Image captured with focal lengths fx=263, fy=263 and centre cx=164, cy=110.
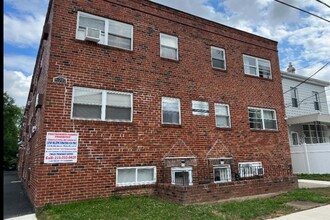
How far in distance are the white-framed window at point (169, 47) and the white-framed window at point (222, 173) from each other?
203 inches

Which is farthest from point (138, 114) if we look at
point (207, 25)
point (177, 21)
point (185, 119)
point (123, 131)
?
point (207, 25)

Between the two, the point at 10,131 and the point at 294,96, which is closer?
the point at 294,96

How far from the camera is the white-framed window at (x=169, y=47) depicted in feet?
37.4

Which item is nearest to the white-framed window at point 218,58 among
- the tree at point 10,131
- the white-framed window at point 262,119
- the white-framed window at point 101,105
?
the white-framed window at point 262,119

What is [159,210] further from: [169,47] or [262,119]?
[262,119]

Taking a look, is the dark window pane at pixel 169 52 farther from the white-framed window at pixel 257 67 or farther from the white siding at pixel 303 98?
the white siding at pixel 303 98

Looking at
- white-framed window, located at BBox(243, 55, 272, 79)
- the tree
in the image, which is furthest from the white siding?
the tree

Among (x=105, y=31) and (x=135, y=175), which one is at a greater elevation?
(x=105, y=31)

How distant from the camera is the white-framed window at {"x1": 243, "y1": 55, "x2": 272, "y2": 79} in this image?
1400cm

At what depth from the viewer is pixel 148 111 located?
10.2 m

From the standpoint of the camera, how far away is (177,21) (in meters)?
12.0

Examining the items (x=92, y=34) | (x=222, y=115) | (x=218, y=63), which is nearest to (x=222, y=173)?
(x=222, y=115)

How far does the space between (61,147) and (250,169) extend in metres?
8.52

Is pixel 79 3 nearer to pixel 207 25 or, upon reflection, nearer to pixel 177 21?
pixel 177 21
